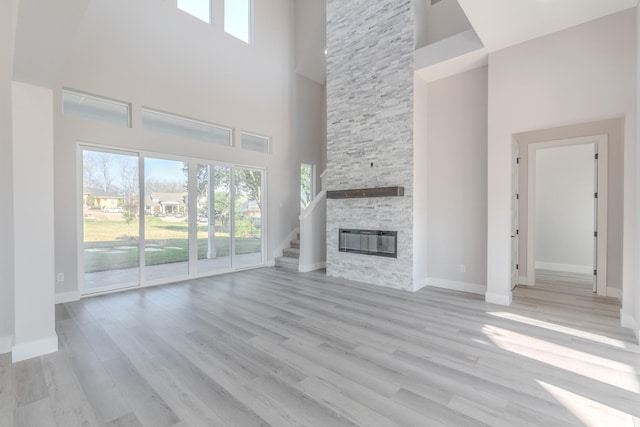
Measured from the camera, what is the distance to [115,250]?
491cm

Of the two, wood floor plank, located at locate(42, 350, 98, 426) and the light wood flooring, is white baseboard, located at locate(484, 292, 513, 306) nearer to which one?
the light wood flooring

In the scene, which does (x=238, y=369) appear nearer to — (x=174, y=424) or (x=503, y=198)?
(x=174, y=424)

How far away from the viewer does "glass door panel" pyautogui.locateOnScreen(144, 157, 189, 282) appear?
17.2 ft

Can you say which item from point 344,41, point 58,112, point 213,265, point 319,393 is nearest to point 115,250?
point 213,265

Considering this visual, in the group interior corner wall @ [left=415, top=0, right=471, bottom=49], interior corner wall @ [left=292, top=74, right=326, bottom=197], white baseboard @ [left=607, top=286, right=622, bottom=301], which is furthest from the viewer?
interior corner wall @ [left=292, top=74, right=326, bottom=197]

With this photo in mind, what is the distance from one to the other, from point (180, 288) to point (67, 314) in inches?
59.4

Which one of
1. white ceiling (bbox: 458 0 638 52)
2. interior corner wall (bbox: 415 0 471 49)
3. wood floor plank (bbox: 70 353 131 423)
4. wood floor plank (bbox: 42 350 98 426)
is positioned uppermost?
interior corner wall (bbox: 415 0 471 49)

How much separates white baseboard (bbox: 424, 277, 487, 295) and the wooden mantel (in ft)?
5.65

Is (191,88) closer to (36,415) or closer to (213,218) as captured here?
(213,218)

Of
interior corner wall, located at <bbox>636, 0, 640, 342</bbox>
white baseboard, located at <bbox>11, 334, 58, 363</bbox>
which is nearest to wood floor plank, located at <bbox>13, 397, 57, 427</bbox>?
white baseboard, located at <bbox>11, 334, 58, 363</bbox>

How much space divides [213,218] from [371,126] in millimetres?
3718

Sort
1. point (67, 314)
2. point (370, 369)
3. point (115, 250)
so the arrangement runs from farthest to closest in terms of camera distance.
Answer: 1. point (115, 250)
2. point (67, 314)
3. point (370, 369)

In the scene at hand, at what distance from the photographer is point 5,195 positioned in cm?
280

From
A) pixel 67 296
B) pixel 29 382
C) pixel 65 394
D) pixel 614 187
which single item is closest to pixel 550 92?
pixel 614 187
